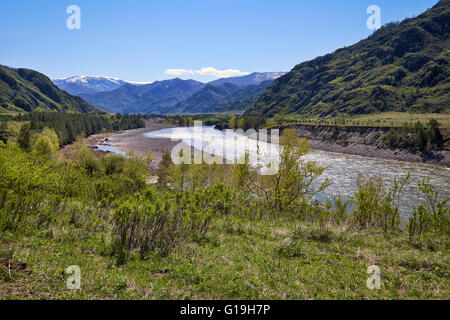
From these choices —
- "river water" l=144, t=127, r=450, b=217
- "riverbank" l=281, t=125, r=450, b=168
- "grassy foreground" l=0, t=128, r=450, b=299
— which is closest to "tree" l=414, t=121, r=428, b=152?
"riverbank" l=281, t=125, r=450, b=168

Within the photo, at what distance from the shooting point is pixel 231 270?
927 centimetres

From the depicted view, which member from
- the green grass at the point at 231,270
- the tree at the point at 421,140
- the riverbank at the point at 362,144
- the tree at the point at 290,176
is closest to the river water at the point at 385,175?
the riverbank at the point at 362,144

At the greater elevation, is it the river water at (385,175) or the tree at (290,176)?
the tree at (290,176)

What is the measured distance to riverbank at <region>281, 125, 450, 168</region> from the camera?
6750 cm

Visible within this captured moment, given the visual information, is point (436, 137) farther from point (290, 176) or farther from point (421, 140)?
point (290, 176)

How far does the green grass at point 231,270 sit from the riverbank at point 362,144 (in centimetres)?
7180

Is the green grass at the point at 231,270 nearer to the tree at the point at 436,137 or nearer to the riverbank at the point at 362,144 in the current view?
the riverbank at the point at 362,144

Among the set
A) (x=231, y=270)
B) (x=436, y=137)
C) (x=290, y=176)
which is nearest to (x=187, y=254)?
(x=231, y=270)

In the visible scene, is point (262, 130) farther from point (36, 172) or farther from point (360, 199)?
→ point (36, 172)

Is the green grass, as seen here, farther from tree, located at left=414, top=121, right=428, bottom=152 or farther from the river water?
tree, located at left=414, top=121, right=428, bottom=152

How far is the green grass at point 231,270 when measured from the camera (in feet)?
25.2

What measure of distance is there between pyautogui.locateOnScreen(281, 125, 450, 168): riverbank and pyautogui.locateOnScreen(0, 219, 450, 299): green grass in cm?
7180

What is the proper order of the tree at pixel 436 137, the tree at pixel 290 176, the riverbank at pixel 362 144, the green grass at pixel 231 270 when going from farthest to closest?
1. the tree at pixel 436 137
2. the riverbank at pixel 362 144
3. the tree at pixel 290 176
4. the green grass at pixel 231 270
